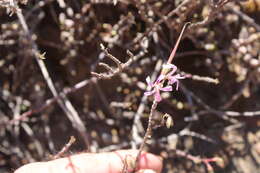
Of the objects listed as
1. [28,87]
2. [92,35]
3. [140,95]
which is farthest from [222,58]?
[28,87]

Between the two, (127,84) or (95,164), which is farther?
(127,84)

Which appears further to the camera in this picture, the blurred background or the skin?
the blurred background

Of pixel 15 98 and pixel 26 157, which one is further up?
pixel 15 98

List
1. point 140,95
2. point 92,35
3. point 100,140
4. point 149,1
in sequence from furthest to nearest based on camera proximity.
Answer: point 100,140, point 140,95, point 92,35, point 149,1

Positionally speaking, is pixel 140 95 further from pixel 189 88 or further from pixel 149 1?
pixel 149 1

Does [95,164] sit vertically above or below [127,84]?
below

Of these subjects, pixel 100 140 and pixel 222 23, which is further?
pixel 100 140

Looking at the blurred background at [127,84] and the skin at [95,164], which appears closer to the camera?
the skin at [95,164]

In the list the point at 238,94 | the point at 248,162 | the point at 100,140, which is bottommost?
the point at 248,162
